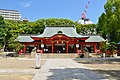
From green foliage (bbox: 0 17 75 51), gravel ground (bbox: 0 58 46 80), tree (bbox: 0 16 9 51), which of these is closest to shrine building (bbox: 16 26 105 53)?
green foliage (bbox: 0 17 75 51)

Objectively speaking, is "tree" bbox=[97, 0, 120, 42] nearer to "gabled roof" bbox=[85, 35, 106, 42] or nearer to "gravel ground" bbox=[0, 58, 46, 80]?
"gravel ground" bbox=[0, 58, 46, 80]

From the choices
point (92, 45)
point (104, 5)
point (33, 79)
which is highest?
point (104, 5)

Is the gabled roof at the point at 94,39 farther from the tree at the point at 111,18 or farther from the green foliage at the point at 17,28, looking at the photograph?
the tree at the point at 111,18

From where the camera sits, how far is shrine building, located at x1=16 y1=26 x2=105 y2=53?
153 feet

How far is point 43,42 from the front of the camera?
46969 mm

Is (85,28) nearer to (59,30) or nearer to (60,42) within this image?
(59,30)

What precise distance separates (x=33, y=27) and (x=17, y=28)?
4547 millimetres

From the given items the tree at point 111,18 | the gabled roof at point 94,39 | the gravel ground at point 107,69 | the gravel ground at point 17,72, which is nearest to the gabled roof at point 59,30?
the gabled roof at point 94,39

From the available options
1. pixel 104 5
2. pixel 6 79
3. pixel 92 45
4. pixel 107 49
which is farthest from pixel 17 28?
pixel 6 79

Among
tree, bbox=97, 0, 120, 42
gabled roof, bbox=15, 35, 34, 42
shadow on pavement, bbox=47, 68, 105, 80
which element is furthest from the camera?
gabled roof, bbox=15, 35, 34, 42

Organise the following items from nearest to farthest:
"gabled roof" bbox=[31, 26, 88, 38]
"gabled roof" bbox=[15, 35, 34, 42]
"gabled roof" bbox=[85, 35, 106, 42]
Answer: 1. "gabled roof" bbox=[85, 35, 106, 42]
2. "gabled roof" bbox=[15, 35, 34, 42]
3. "gabled roof" bbox=[31, 26, 88, 38]

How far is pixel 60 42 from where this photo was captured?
154 feet

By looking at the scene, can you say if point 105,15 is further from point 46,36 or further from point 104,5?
point 46,36

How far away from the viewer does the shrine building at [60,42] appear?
46.5m
